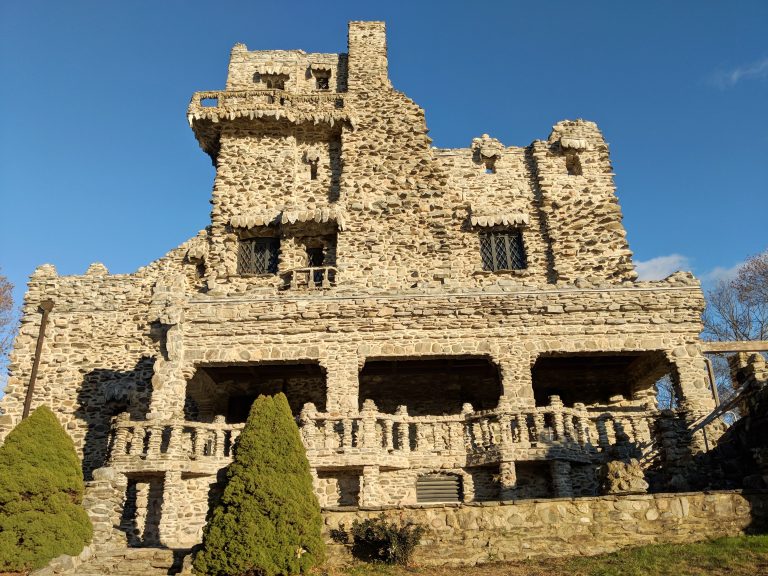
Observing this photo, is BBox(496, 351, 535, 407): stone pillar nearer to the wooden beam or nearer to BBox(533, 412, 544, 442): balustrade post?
BBox(533, 412, 544, 442): balustrade post

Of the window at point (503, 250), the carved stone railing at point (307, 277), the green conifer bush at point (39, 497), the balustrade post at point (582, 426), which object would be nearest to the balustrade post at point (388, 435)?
the balustrade post at point (582, 426)

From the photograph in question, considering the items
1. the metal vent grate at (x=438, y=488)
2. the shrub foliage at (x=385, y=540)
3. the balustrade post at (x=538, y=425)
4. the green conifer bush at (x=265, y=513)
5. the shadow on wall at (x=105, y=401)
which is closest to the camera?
the green conifer bush at (x=265, y=513)

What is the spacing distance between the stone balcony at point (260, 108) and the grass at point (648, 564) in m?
18.9

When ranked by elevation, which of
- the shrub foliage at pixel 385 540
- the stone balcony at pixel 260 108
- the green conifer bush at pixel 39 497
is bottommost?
the shrub foliage at pixel 385 540

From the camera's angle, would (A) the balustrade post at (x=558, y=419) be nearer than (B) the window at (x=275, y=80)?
Yes

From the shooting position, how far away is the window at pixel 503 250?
23828mm

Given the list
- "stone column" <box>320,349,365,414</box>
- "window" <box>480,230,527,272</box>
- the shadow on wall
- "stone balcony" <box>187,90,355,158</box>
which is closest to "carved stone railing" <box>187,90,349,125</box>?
"stone balcony" <box>187,90,355,158</box>

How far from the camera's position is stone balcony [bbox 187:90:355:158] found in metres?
25.4

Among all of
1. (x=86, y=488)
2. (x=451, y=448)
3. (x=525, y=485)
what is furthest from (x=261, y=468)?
(x=525, y=485)

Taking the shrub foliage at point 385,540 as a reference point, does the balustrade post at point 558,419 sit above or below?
above

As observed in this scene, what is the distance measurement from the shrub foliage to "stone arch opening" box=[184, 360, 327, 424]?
7.33m

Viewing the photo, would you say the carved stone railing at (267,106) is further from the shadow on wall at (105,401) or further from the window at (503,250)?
the shadow on wall at (105,401)

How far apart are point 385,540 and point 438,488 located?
4837 millimetres

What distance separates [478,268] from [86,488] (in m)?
14.6
